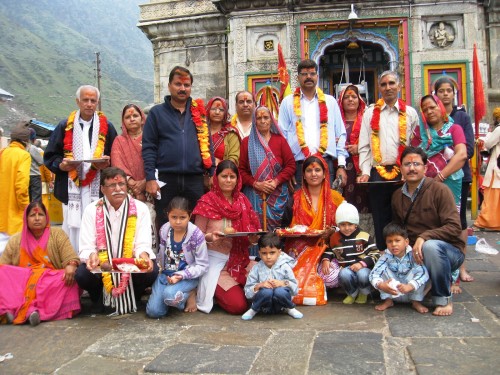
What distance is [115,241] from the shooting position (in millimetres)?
4258

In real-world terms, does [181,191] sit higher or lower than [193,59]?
lower

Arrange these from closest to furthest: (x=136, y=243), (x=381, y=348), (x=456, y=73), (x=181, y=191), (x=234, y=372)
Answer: (x=234, y=372) < (x=381, y=348) < (x=136, y=243) < (x=181, y=191) < (x=456, y=73)

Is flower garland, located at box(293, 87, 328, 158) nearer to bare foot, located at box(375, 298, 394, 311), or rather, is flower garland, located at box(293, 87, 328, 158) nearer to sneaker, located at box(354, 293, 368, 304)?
sneaker, located at box(354, 293, 368, 304)

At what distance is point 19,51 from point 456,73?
168ft

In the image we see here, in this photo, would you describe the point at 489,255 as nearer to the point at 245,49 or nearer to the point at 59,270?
the point at 59,270

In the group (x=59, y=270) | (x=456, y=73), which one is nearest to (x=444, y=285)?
(x=59, y=270)

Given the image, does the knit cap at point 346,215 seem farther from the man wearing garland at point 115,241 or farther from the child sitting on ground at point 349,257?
the man wearing garland at point 115,241

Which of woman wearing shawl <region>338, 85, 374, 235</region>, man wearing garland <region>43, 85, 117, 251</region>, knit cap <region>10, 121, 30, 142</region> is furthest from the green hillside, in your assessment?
woman wearing shawl <region>338, 85, 374, 235</region>

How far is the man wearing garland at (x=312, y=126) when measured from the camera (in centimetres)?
522

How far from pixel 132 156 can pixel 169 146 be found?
45 centimetres

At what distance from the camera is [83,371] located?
3070 millimetres

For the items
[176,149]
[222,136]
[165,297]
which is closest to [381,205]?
[222,136]

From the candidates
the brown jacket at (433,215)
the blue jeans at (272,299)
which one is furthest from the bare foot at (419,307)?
the blue jeans at (272,299)

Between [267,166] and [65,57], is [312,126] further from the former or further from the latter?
[65,57]
